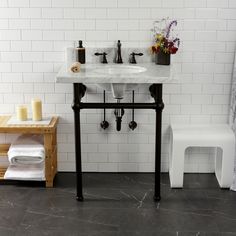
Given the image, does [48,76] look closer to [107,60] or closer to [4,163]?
[107,60]

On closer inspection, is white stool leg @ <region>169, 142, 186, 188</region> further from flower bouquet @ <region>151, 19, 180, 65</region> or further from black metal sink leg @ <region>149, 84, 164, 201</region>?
flower bouquet @ <region>151, 19, 180, 65</region>

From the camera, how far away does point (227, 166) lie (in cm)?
430

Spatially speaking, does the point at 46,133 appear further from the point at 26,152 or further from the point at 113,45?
the point at 113,45

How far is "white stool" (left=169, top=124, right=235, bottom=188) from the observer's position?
424 cm

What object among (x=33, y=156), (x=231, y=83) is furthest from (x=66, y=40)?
(x=231, y=83)

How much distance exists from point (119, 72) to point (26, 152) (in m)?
1.02

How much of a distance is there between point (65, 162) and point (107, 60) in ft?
3.37

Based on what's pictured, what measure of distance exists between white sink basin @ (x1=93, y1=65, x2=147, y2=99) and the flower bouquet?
8.8 inches

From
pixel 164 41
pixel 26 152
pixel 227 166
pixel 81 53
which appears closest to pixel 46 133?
pixel 26 152

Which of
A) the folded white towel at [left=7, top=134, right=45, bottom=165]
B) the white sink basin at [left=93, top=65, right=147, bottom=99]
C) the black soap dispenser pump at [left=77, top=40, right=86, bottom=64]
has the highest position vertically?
the black soap dispenser pump at [left=77, top=40, right=86, bottom=64]

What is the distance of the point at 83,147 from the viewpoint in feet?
15.3

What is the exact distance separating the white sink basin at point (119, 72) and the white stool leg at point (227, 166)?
96cm

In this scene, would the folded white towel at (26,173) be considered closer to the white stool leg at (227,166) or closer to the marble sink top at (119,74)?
the marble sink top at (119,74)

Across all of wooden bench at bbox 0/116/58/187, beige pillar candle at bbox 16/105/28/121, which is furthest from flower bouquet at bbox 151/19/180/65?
beige pillar candle at bbox 16/105/28/121
